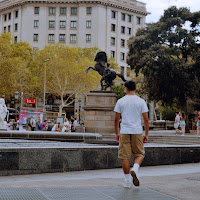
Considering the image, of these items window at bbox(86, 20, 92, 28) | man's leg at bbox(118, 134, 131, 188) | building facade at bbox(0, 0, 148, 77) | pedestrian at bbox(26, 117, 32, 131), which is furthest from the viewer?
window at bbox(86, 20, 92, 28)

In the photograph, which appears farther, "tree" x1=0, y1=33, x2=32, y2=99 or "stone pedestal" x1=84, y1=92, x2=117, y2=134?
Result: "tree" x1=0, y1=33, x2=32, y2=99

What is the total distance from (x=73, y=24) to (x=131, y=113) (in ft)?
228

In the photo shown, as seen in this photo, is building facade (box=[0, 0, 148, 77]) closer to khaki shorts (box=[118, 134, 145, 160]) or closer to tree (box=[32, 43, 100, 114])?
tree (box=[32, 43, 100, 114])

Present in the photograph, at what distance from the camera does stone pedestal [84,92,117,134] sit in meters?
24.5

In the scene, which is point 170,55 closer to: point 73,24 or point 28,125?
point 28,125

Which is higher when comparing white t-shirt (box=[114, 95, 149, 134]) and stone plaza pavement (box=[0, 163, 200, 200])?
white t-shirt (box=[114, 95, 149, 134])

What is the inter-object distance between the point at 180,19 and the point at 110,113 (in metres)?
11.9

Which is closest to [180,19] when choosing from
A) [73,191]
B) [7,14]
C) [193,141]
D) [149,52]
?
[149,52]

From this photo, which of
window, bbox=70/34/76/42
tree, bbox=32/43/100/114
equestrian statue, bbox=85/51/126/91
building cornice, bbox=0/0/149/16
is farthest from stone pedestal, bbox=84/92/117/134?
building cornice, bbox=0/0/149/16

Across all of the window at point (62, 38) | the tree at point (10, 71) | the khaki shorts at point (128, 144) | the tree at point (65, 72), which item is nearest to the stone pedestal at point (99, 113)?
the khaki shorts at point (128, 144)

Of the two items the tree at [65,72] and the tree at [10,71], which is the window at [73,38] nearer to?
the tree at [65,72]

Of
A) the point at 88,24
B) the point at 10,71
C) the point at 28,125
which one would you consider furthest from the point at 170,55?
the point at 88,24

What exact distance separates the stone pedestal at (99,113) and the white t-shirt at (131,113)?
728 inches

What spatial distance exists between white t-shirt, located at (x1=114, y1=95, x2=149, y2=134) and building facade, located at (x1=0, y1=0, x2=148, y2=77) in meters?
65.8
